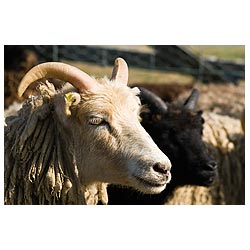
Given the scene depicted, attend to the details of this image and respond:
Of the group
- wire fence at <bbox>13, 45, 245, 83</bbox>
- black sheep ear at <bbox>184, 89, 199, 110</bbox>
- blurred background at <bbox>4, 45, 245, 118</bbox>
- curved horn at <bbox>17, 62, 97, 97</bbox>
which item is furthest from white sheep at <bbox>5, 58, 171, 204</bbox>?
wire fence at <bbox>13, 45, 245, 83</bbox>

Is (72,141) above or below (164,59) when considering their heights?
below

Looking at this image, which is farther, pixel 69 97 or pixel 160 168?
pixel 69 97

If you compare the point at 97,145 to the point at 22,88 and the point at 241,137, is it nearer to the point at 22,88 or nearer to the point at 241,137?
the point at 22,88

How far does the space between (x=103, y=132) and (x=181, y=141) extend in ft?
8.12

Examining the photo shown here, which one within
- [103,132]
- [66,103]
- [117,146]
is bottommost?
[117,146]

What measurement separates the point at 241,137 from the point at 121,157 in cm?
436

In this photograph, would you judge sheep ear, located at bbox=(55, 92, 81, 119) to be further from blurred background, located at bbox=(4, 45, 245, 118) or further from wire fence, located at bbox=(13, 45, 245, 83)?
wire fence, located at bbox=(13, 45, 245, 83)

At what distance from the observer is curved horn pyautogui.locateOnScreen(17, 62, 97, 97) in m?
4.19

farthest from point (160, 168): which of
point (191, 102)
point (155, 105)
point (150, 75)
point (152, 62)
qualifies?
point (150, 75)

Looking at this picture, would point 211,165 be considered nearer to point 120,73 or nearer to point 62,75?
point 120,73

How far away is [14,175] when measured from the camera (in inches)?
170

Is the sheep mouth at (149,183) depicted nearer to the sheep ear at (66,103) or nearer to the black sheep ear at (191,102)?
the sheep ear at (66,103)

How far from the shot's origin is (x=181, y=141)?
6457mm

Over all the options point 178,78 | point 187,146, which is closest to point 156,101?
point 187,146
